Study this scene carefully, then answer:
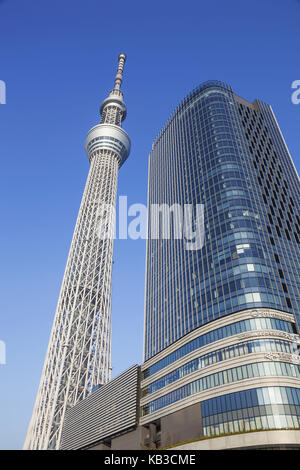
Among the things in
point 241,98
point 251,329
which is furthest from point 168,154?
point 251,329

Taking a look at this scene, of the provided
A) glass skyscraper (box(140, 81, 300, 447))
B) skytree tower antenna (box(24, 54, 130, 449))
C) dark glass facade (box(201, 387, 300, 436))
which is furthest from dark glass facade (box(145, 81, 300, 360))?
skytree tower antenna (box(24, 54, 130, 449))

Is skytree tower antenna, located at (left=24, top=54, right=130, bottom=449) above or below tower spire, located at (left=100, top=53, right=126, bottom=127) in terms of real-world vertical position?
below

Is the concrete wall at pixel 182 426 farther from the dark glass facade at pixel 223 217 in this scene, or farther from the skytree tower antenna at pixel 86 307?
the skytree tower antenna at pixel 86 307

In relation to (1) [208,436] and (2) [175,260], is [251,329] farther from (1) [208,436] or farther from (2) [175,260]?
(2) [175,260]

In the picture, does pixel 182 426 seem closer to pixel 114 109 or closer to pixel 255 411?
pixel 255 411

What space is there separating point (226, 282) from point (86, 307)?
2530 inches

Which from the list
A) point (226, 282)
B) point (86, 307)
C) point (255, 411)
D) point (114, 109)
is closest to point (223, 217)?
point (226, 282)

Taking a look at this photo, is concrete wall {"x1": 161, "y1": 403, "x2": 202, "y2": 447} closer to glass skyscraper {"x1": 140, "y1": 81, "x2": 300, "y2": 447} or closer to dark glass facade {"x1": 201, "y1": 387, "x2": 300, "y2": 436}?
glass skyscraper {"x1": 140, "y1": 81, "x2": 300, "y2": 447}

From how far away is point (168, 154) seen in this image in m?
128

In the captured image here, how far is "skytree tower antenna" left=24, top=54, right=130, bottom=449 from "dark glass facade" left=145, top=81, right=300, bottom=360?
2539cm

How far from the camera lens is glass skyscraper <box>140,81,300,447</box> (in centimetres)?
5741

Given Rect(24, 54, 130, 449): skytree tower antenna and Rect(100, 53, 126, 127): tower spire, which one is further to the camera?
Rect(100, 53, 126, 127): tower spire

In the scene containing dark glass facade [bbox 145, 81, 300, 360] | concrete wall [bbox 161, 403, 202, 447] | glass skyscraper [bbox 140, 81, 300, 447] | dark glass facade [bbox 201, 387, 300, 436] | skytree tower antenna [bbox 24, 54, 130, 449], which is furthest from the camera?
skytree tower antenna [bbox 24, 54, 130, 449]

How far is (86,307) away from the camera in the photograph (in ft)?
407
